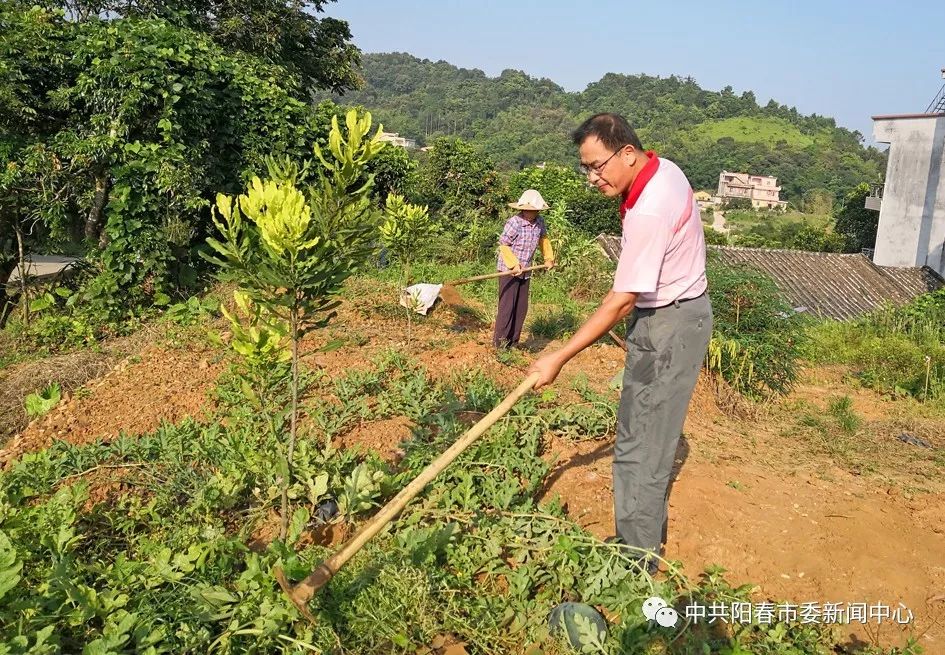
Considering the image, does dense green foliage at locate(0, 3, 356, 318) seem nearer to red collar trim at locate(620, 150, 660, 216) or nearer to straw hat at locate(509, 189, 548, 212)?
straw hat at locate(509, 189, 548, 212)

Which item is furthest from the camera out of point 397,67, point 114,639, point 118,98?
point 397,67

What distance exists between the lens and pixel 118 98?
7668mm

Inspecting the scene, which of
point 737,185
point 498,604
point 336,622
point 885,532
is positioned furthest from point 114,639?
point 737,185

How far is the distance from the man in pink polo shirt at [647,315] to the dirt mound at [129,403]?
3180mm

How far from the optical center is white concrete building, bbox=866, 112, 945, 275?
19188mm

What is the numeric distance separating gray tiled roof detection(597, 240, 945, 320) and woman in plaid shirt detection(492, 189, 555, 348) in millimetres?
9806

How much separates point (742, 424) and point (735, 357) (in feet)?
2.46

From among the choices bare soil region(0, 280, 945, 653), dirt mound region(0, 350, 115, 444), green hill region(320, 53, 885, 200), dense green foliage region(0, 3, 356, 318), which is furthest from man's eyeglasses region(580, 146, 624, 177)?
green hill region(320, 53, 885, 200)

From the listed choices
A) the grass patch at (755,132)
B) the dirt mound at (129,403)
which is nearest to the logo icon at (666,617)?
the dirt mound at (129,403)

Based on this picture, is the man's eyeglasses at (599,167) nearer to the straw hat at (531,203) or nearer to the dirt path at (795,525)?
the dirt path at (795,525)

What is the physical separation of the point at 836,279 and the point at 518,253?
15.4 meters

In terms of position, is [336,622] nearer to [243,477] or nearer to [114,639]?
[114,639]

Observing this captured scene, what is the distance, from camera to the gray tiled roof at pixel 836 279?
1680 centimetres

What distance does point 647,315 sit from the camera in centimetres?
286
